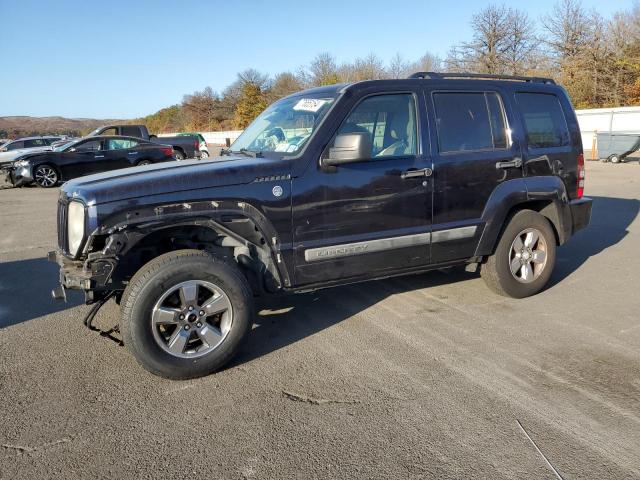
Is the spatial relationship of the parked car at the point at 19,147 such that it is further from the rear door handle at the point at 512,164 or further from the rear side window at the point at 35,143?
the rear door handle at the point at 512,164

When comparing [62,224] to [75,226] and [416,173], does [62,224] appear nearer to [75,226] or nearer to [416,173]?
[75,226]

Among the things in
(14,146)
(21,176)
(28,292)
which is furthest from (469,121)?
(14,146)

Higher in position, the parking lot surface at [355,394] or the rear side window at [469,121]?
the rear side window at [469,121]

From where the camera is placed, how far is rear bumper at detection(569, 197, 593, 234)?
524 centimetres

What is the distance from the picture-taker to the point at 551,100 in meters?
5.20

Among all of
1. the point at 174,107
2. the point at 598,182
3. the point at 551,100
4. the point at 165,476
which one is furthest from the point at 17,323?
the point at 174,107

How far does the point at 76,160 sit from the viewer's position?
51.5 ft

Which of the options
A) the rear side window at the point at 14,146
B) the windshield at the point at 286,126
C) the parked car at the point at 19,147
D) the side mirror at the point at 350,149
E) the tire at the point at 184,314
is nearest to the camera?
the tire at the point at 184,314

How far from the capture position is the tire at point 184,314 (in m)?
3.32

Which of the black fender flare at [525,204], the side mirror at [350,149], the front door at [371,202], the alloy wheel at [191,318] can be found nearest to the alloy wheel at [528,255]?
the black fender flare at [525,204]

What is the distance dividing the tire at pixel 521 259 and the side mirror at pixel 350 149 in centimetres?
184

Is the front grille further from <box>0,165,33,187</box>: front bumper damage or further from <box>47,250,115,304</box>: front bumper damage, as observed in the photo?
<box>0,165,33,187</box>: front bumper damage

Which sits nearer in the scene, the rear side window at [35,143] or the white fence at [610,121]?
the rear side window at [35,143]

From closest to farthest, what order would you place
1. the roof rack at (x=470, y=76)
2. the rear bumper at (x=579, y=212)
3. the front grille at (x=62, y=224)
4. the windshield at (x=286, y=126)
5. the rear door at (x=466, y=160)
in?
the front grille at (x=62, y=224) < the windshield at (x=286, y=126) < the rear door at (x=466, y=160) < the roof rack at (x=470, y=76) < the rear bumper at (x=579, y=212)
